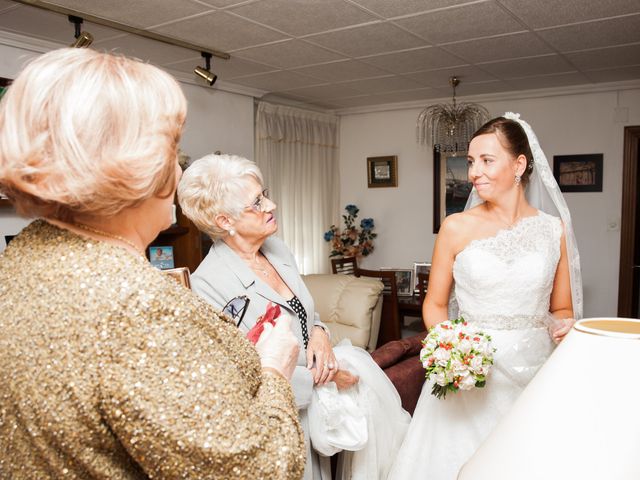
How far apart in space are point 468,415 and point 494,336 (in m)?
0.33

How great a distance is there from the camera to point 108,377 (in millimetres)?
722

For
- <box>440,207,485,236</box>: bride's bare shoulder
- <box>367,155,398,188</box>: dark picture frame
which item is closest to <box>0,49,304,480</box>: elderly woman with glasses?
<box>440,207,485,236</box>: bride's bare shoulder

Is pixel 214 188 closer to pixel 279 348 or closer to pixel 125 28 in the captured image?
pixel 279 348

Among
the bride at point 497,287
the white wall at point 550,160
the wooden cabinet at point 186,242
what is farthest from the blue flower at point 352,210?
the bride at point 497,287

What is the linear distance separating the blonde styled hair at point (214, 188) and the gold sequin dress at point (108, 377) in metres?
1.12

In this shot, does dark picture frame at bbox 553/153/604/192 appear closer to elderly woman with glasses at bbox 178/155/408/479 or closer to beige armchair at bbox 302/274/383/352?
beige armchair at bbox 302/274/383/352

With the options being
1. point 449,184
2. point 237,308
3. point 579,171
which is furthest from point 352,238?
point 237,308

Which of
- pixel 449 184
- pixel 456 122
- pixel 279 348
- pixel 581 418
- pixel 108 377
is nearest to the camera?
pixel 108 377

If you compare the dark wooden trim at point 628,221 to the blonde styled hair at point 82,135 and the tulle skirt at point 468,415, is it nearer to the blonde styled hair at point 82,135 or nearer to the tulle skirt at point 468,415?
the tulle skirt at point 468,415

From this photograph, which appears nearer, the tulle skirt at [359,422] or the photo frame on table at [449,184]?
→ the tulle skirt at [359,422]

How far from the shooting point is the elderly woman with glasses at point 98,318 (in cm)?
73

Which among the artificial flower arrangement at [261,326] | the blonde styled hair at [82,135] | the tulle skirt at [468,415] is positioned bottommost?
the tulle skirt at [468,415]

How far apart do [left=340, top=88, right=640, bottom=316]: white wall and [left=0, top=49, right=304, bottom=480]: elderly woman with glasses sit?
5.21m

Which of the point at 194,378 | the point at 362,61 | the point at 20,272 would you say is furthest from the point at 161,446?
the point at 362,61
